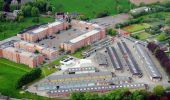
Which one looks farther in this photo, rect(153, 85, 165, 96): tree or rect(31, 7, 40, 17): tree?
rect(31, 7, 40, 17): tree

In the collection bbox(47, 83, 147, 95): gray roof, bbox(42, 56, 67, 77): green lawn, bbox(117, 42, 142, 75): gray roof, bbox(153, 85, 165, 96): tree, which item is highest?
bbox(117, 42, 142, 75): gray roof

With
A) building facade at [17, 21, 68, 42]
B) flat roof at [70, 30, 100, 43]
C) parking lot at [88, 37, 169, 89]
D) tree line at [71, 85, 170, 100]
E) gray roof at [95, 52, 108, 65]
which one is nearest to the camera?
tree line at [71, 85, 170, 100]

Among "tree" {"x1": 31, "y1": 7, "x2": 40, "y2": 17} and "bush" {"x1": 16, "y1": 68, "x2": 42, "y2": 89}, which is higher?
"tree" {"x1": 31, "y1": 7, "x2": 40, "y2": 17}

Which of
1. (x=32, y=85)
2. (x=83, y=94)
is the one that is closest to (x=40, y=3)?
(x=32, y=85)

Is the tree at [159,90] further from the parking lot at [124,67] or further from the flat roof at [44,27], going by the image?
the flat roof at [44,27]

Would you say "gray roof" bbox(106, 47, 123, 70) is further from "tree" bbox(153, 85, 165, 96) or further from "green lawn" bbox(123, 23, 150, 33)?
"green lawn" bbox(123, 23, 150, 33)

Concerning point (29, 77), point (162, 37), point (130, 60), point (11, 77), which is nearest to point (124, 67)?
point (130, 60)

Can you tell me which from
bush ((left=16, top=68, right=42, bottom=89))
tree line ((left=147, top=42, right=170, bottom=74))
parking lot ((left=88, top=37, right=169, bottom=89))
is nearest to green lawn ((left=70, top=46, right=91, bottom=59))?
parking lot ((left=88, top=37, right=169, bottom=89))

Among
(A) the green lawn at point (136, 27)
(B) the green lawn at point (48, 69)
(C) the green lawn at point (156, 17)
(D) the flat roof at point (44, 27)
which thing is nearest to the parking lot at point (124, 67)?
(B) the green lawn at point (48, 69)
